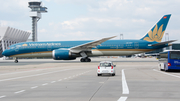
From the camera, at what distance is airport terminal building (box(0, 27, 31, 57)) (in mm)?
98312

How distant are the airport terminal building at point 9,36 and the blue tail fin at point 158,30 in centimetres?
7286

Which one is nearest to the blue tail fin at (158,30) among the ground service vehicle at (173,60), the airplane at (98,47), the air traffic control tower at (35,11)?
the airplane at (98,47)

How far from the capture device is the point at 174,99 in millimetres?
8148

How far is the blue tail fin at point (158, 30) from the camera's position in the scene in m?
44.6

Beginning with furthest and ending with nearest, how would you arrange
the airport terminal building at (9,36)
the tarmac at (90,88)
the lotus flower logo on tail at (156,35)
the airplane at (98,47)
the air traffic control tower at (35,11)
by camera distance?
the air traffic control tower at (35,11) < the airport terminal building at (9,36) < the lotus flower logo on tail at (156,35) < the airplane at (98,47) < the tarmac at (90,88)

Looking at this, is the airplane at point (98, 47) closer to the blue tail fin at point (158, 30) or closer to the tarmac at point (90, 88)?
the blue tail fin at point (158, 30)

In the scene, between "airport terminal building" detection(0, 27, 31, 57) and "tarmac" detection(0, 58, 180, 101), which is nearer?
"tarmac" detection(0, 58, 180, 101)

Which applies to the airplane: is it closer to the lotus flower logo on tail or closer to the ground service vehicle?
the lotus flower logo on tail

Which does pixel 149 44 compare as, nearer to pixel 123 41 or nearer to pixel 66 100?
pixel 123 41

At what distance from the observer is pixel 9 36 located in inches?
4144

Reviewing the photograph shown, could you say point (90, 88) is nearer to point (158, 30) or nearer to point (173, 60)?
point (173, 60)

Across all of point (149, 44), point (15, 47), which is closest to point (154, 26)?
point (149, 44)

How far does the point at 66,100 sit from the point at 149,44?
37746mm

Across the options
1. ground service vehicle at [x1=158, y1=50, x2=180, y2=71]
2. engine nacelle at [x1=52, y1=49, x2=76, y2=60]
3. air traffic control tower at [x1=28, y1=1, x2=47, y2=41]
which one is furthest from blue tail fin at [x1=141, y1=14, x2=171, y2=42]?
air traffic control tower at [x1=28, y1=1, x2=47, y2=41]
